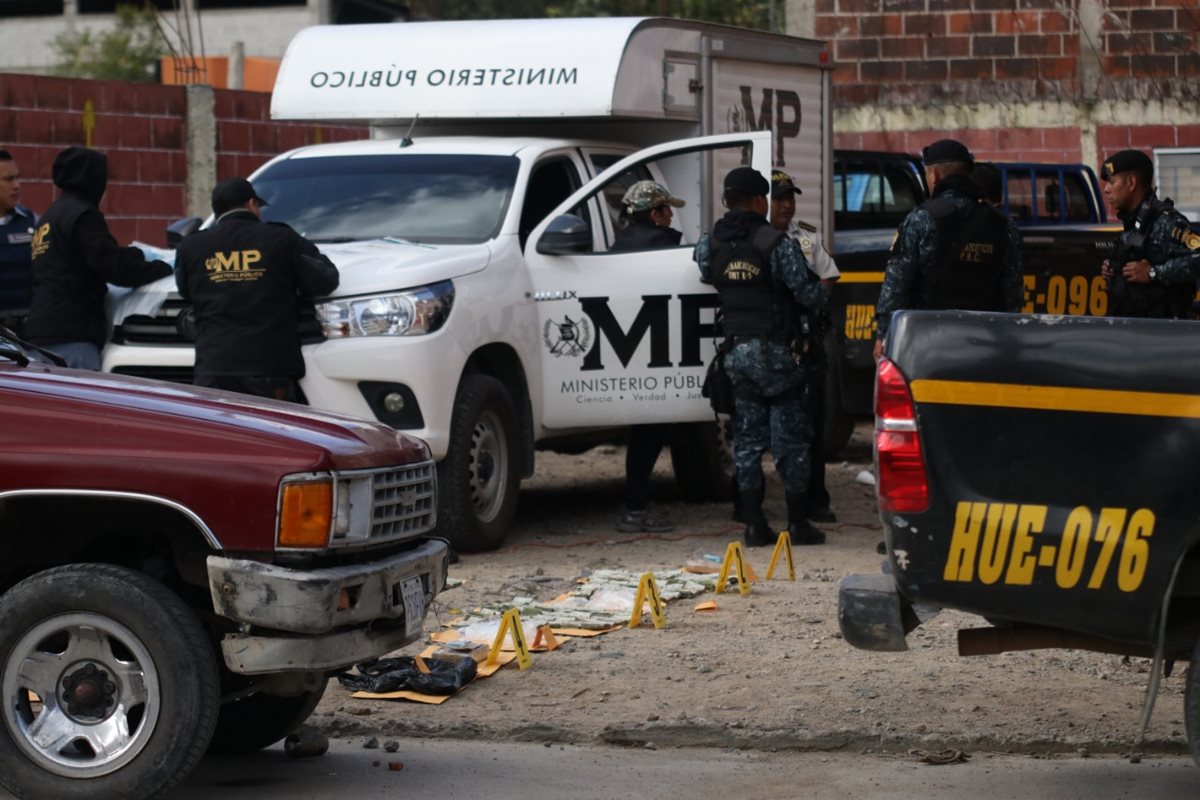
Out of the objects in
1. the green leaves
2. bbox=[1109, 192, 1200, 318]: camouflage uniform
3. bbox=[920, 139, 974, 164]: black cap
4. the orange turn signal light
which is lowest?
the orange turn signal light

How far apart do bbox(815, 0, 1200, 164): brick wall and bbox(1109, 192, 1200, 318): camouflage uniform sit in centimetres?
959

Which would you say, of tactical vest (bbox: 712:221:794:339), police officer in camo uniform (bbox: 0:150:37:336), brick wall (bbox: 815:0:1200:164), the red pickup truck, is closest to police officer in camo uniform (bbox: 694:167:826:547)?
tactical vest (bbox: 712:221:794:339)

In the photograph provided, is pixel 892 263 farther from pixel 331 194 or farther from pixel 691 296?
pixel 331 194

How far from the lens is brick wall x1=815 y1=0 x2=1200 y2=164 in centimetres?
1806

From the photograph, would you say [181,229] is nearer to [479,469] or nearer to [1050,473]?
[479,469]

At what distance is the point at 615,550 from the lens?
385 inches

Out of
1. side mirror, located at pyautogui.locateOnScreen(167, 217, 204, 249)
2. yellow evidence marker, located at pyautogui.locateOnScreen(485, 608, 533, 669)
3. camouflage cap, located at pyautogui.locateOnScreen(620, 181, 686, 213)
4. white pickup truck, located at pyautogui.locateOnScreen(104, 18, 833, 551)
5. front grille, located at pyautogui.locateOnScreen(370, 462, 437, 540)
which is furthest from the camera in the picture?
camouflage cap, located at pyautogui.locateOnScreen(620, 181, 686, 213)

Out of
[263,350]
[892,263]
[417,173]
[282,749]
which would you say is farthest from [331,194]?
[282,749]

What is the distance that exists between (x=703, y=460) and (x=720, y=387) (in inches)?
61.9

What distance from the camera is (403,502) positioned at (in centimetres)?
568

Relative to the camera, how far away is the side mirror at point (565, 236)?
959 cm

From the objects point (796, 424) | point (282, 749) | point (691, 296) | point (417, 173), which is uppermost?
point (417, 173)

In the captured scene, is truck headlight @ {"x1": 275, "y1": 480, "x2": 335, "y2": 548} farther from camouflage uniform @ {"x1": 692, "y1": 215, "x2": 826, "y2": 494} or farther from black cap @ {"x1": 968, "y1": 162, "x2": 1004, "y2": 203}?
black cap @ {"x1": 968, "y1": 162, "x2": 1004, "y2": 203}

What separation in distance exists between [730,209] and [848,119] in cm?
937
